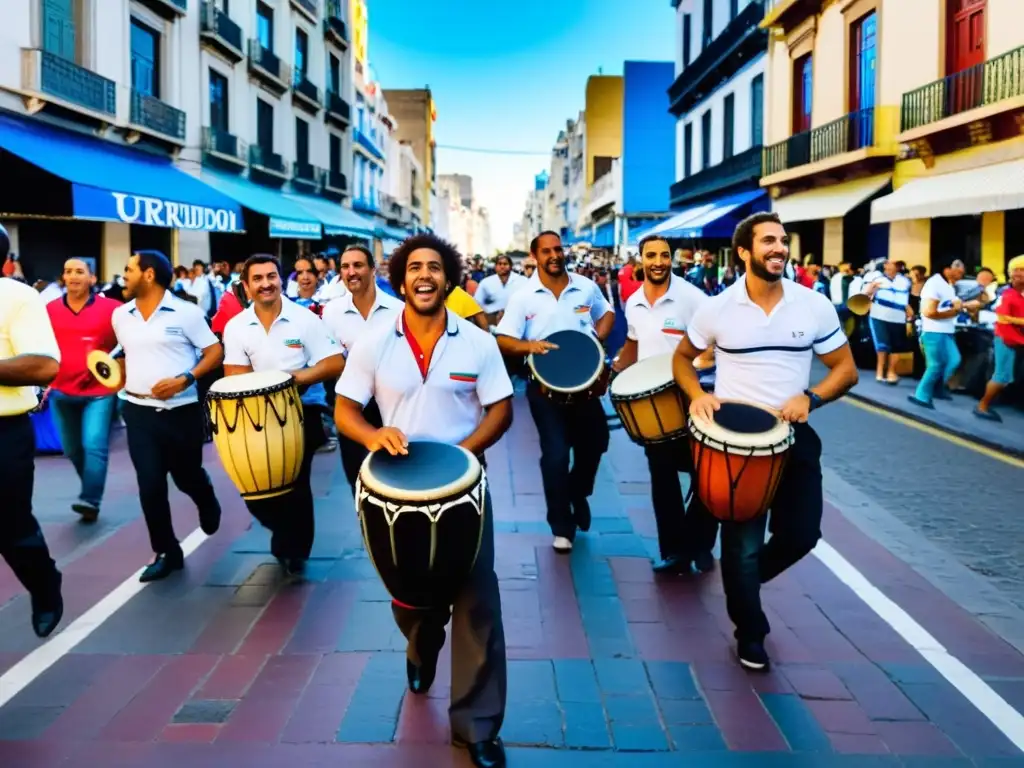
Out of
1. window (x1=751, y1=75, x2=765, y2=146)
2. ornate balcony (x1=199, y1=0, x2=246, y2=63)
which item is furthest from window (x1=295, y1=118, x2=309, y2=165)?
window (x1=751, y1=75, x2=765, y2=146)

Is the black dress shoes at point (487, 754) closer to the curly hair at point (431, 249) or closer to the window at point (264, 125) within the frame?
the curly hair at point (431, 249)

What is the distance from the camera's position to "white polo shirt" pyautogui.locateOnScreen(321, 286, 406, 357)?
6.15 metres

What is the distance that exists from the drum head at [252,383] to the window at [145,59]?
1817 centimetres

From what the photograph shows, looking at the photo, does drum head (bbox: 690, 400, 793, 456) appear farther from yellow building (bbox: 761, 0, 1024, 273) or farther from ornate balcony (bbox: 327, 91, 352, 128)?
ornate balcony (bbox: 327, 91, 352, 128)

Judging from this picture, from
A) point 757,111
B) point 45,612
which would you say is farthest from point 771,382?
point 757,111

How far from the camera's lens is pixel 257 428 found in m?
4.95

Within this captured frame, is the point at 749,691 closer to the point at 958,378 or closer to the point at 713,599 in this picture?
the point at 713,599

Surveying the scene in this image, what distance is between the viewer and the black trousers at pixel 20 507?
161 inches

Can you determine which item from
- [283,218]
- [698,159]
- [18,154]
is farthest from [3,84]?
[698,159]

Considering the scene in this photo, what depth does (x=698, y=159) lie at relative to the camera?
34406 mm

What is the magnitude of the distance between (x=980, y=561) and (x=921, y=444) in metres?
4.10

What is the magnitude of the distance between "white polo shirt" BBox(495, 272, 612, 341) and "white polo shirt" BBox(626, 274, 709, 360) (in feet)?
1.42

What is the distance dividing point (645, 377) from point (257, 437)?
1948 mm

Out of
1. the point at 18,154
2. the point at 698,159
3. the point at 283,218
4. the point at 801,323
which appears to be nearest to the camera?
the point at 801,323
